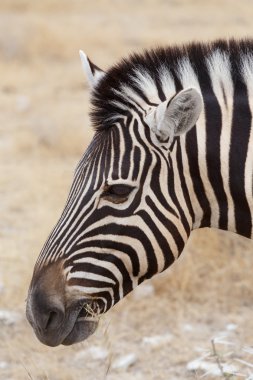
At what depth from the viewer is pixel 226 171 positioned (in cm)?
377

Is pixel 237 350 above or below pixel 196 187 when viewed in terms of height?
below

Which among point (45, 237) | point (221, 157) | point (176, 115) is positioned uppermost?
point (176, 115)

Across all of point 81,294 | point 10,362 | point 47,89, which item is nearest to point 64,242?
point 81,294

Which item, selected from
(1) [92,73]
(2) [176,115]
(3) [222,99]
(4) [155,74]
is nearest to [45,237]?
(1) [92,73]

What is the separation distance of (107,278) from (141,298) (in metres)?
3.22

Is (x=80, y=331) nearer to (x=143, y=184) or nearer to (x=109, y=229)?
(x=109, y=229)

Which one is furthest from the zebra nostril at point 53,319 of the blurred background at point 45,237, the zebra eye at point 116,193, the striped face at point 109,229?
the zebra eye at point 116,193

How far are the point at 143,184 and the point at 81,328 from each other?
2.24ft

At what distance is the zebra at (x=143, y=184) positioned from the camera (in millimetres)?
3699

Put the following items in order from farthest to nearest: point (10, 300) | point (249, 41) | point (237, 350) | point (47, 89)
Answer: point (47, 89) < point (10, 300) < point (237, 350) < point (249, 41)

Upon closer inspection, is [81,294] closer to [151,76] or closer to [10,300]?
[151,76]

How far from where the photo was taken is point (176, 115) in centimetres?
360

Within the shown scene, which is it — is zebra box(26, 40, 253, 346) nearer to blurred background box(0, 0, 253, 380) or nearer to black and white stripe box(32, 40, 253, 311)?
black and white stripe box(32, 40, 253, 311)

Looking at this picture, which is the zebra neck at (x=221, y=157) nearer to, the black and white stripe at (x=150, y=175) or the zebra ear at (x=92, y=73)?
the black and white stripe at (x=150, y=175)
